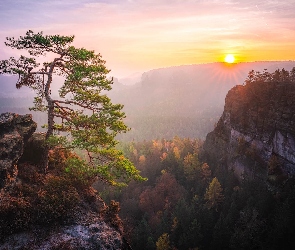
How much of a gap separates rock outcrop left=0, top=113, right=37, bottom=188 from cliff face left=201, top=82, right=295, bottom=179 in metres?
41.7

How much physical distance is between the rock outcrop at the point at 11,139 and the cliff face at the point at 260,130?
41722mm

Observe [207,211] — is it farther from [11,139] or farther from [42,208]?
[11,139]

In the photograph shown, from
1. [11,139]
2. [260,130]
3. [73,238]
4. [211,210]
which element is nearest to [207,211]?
[211,210]

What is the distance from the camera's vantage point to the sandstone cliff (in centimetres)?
1512

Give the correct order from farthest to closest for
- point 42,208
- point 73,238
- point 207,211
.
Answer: point 207,211
point 42,208
point 73,238

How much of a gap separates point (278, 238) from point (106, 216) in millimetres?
30264

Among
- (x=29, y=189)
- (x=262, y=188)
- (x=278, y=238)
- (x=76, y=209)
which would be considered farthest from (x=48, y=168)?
(x=262, y=188)

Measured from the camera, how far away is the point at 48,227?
52.2ft

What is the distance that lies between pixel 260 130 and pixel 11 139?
46.9 metres

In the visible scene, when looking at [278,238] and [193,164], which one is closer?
[278,238]

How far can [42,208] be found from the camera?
53.0 feet

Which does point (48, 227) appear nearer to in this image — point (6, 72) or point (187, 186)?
point (6, 72)

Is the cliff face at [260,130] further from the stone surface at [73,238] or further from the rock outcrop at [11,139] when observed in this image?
the rock outcrop at [11,139]

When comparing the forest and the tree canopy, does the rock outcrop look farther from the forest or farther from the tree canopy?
the forest
